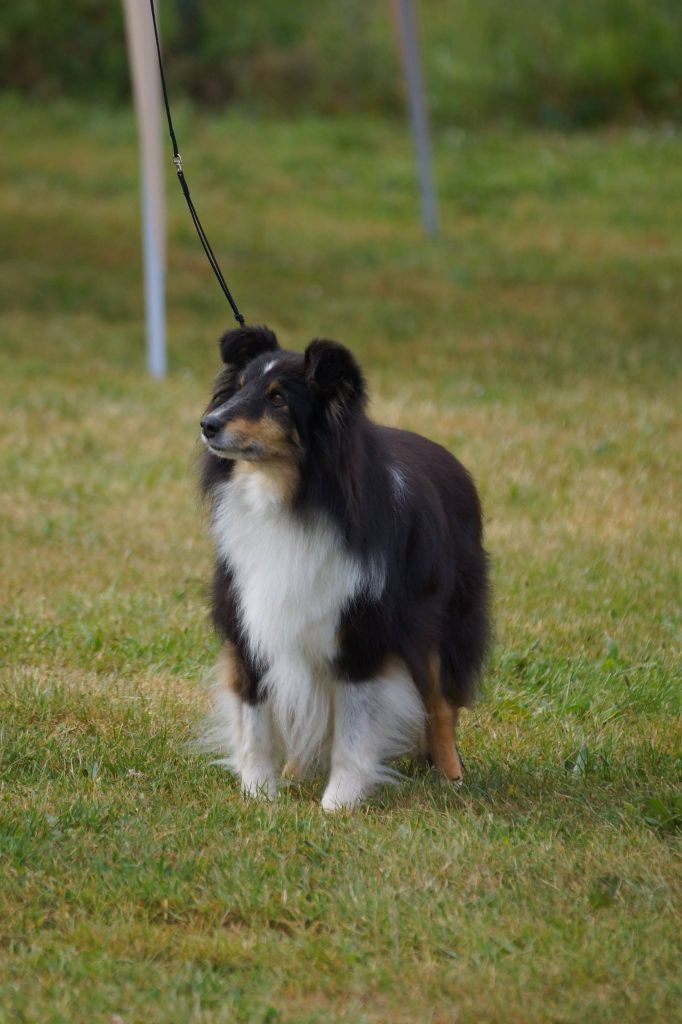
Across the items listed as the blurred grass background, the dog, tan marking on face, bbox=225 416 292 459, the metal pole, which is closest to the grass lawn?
the dog

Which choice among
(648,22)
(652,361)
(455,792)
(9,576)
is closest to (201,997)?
(455,792)

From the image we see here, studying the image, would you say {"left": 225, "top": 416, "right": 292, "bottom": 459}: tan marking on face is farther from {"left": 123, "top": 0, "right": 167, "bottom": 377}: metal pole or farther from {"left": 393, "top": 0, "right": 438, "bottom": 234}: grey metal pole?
{"left": 393, "top": 0, "right": 438, "bottom": 234}: grey metal pole

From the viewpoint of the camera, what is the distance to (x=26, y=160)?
1784 centimetres

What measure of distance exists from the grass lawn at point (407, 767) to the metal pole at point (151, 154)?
40cm

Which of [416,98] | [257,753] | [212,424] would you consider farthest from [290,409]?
[416,98]

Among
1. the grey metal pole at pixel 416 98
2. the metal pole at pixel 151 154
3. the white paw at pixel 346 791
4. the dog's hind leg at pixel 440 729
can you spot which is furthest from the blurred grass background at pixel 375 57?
the white paw at pixel 346 791

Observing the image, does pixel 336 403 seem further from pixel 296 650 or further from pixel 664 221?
pixel 664 221

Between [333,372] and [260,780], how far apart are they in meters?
1.32

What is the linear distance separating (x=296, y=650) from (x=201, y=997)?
116 cm

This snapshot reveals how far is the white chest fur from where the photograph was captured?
417 centimetres

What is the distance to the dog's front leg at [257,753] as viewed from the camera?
445 cm

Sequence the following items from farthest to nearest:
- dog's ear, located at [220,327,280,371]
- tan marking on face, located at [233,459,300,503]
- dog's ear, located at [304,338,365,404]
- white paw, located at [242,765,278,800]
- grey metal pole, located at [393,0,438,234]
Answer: grey metal pole, located at [393,0,438,234] → white paw, located at [242,765,278,800] → dog's ear, located at [220,327,280,371] → tan marking on face, located at [233,459,300,503] → dog's ear, located at [304,338,365,404]

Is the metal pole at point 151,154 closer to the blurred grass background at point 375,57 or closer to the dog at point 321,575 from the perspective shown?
the dog at point 321,575

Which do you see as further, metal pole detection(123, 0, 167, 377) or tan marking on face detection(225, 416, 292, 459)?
metal pole detection(123, 0, 167, 377)
